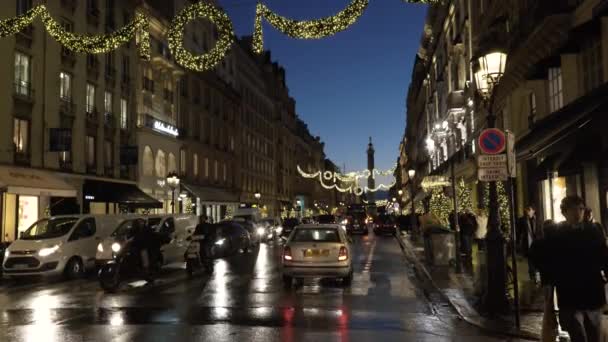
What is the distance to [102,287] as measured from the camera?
15.2 meters

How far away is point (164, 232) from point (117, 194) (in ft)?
54.1

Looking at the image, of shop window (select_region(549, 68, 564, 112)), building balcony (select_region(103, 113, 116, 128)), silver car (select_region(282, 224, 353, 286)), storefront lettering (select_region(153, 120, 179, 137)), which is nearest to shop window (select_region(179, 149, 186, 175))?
storefront lettering (select_region(153, 120, 179, 137))

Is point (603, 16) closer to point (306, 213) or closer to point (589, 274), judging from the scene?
point (589, 274)

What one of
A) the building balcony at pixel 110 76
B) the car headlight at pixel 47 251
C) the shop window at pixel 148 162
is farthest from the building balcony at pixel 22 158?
the shop window at pixel 148 162

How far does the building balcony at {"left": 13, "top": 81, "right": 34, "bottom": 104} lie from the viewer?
90.9 ft

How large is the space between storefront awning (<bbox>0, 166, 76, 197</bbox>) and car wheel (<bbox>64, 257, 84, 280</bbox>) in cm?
757

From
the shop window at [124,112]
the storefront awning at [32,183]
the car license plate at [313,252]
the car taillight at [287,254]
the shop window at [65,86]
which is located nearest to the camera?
the car license plate at [313,252]

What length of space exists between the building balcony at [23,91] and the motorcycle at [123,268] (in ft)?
49.8

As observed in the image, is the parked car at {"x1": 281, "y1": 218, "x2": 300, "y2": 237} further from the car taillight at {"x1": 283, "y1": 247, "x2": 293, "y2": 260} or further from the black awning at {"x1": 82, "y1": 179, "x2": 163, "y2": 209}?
the car taillight at {"x1": 283, "y1": 247, "x2": 293, "y2": 260}

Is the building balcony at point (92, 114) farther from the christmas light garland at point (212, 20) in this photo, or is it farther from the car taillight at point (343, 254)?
the car taillight at point (343, 254)

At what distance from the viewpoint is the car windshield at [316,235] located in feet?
51.0

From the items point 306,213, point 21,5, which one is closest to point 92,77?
point 21,5

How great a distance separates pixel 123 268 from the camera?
1548cm

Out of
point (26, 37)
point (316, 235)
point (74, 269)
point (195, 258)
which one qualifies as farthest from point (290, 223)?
point (316, 235)
